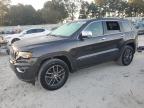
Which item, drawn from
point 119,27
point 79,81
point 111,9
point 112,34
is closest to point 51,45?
point 79,81

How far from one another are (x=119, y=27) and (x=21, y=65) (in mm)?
3538

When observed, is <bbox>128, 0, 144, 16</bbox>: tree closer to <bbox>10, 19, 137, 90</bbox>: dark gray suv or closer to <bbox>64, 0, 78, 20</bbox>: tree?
<bbox>64, 0, 78, 20</bbox>: tree

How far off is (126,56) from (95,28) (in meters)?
1.79

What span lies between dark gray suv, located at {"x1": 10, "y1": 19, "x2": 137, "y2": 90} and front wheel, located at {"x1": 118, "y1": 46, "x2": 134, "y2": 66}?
0.04 meters

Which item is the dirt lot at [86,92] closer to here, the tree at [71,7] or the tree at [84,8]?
the tree at [71,7]

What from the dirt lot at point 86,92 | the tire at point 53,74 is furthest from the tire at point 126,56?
the tire at point 53,74

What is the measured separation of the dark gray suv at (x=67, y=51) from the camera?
454 cm

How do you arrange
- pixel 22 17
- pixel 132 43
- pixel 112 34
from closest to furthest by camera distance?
pixel 112 34 → pixel 132 43 → pixel 22 17

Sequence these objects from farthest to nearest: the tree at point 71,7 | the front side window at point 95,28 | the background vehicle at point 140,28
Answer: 1. the tree at point 71,7
2. the background vehicle at point 140,28
3. the front side window at point 95,28

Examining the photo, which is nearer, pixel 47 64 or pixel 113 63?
pixel 47 64

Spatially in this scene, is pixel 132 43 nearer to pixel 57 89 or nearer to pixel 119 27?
pixel 119 27

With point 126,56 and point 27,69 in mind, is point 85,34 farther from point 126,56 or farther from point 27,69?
point 126,56

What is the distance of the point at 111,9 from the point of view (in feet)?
186

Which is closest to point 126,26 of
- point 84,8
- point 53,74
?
point 53,74
